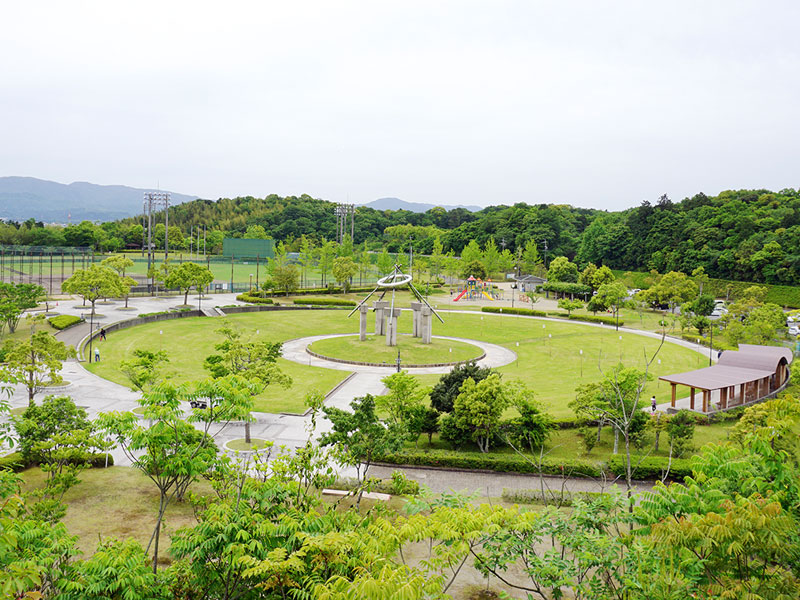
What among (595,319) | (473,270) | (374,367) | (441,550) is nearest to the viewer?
(441,550)

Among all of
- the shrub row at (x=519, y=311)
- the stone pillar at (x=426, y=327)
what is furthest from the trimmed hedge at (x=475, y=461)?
the shrub row at (x=519, y=311)

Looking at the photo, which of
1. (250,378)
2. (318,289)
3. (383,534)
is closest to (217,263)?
(318,289)

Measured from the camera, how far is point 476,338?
52094mm

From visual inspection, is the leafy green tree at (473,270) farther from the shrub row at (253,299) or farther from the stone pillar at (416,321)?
the stone pillar at (416,321)

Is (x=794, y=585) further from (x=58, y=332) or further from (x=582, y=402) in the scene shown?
(x=58, y=332)

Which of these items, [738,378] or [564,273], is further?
[564,273]

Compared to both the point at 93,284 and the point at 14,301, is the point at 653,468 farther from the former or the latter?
the point at 93,284

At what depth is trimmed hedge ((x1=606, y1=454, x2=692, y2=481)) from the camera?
862 inches

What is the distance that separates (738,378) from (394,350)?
21.8 meters

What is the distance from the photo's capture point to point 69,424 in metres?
19.3

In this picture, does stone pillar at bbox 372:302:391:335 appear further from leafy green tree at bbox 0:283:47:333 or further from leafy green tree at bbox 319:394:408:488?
leafy green tree at bbox 319:394:408:488

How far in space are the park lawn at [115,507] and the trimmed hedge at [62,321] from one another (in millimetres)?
29735

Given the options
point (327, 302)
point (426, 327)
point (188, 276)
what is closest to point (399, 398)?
point (426, 327)

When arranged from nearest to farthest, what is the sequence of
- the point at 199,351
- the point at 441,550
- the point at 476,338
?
the point at 441,550 → the point at 199,351 → the point at 476,338
